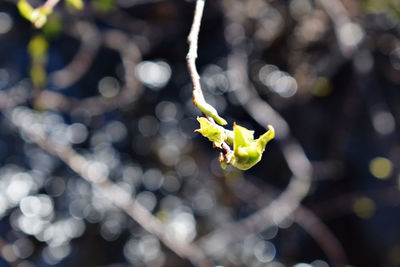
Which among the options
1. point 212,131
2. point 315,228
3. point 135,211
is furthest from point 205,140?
point 212,131

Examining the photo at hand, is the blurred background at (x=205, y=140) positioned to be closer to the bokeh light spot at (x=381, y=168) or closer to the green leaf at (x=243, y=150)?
the bokeh light spot at (x=381, y=168)

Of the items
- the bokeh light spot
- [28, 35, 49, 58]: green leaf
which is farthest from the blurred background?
[28, 35, 49, 58]: green leaf

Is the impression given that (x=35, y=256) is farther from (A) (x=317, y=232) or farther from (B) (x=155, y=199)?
(A) (x=317, y=232)

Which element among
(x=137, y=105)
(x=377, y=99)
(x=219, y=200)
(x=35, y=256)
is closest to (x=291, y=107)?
(x=377, y=99)

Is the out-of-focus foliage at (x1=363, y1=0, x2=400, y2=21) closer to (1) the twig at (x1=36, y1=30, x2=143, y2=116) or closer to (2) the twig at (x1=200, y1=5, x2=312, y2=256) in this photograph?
(2) the twig at (x1=200, y1=5, x2=312, y2=256)

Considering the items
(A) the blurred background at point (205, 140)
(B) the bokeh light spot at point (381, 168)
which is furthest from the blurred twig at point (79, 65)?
(B) the bokeh light spot at point (381, 168)

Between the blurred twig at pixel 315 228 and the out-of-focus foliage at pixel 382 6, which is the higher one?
the out-of-focus foliage at pixel 382 6

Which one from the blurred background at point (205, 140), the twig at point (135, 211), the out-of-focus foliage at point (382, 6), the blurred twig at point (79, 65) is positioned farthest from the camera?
the blurred twig at point (79, 65)
